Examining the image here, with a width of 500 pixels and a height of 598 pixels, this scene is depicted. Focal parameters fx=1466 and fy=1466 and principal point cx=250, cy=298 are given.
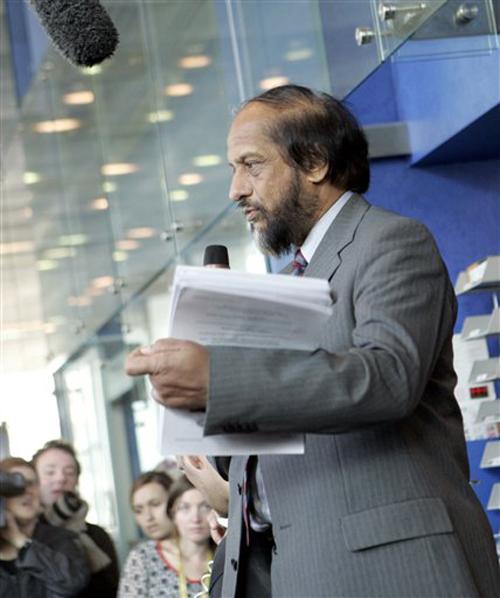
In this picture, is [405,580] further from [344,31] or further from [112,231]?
[112,231]

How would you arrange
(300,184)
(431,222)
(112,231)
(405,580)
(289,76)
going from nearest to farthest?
(405,580), (300,184), (289,76), (431,222), (112,231)

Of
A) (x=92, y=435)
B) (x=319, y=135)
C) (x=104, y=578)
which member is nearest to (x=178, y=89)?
(x=104, y=578)

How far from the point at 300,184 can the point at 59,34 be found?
490 millimetres

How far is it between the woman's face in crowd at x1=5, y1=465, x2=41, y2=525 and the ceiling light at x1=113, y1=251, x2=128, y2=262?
276 cm

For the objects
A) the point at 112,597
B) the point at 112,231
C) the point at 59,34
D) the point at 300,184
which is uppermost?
the point at 59,34

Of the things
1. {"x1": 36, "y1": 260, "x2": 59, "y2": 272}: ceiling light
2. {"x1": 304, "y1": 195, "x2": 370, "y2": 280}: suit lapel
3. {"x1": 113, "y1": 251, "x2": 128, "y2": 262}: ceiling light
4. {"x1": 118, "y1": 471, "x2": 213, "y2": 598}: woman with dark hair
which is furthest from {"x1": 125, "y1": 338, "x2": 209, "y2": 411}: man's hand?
{"x1": 36, "y1": 260, "x2": 59, "y2": 272}: ceiling light

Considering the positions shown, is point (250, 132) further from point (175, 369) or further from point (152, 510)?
point (152, 510)

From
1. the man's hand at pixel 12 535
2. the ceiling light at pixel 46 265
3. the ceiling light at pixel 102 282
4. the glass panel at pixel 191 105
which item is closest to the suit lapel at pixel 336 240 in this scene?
the man's hand at pixel 12 535

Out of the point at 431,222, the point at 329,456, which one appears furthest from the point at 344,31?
the point at 329,456

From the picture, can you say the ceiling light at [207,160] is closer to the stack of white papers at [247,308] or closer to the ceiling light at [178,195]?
the ceiling light at [178,195]

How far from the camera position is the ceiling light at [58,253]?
9413 millimetres

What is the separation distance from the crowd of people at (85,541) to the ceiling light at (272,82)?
4.78 feet

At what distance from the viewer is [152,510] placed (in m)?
5.29

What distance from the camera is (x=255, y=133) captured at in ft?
7.11
